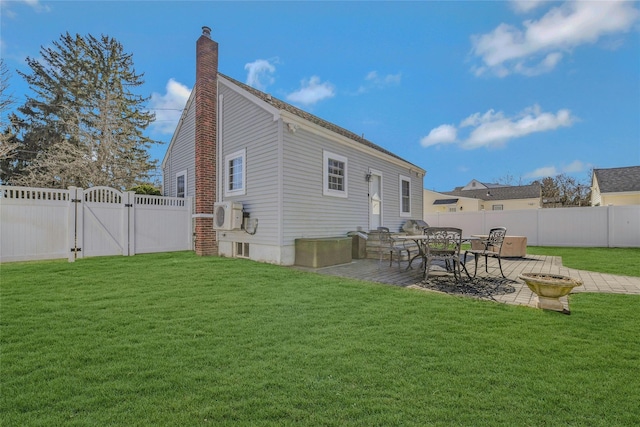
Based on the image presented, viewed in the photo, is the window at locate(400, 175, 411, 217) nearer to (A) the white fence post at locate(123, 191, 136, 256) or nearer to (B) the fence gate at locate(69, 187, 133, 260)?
(A) the white fence post at locate(123, 191, 136, 256)

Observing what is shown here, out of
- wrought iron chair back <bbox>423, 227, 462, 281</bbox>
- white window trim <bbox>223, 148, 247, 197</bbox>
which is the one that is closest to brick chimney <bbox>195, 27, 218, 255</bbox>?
white window trim <bbox>223, 148, 247, 197</bbox>

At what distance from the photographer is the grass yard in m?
1.82

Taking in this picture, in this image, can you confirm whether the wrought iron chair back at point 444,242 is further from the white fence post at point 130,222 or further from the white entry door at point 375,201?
the white fence post at point 130,222

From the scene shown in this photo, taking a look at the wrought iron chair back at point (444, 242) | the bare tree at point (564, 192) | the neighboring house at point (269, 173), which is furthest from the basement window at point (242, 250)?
the bare tree at point (564, 192)

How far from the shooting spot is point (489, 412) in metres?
1.82

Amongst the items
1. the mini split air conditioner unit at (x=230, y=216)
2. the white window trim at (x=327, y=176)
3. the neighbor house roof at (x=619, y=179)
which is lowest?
the mini split air conditioner unit at (x=230, y=216)

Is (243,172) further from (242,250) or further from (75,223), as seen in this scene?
(75,223)

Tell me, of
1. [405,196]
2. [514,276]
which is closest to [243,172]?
[514,276]

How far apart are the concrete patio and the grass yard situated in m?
0.62

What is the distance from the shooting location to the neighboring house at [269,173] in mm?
7605

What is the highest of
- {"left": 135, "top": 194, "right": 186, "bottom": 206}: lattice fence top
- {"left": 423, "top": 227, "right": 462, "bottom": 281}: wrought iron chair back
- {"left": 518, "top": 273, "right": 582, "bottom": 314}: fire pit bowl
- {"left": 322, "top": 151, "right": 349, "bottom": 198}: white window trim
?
{"left": 322, "top": 151, "right": 349, "bottom": 198}: white window trim

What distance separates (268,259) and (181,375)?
5.47 metres

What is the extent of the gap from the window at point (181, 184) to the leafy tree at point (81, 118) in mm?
6722

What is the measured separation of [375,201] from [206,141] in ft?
21.2
